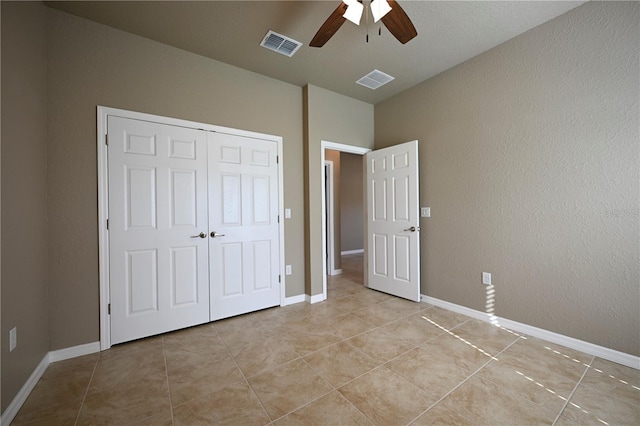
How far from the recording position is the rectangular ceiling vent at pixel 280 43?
7.73 ft

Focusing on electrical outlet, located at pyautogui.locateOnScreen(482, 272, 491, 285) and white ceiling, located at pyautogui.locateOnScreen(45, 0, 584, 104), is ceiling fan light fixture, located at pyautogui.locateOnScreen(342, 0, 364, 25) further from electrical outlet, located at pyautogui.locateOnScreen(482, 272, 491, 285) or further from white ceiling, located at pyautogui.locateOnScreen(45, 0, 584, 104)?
electrical outlet, located at pyautogui.locateOnScreen(482, 272, 491, 285)

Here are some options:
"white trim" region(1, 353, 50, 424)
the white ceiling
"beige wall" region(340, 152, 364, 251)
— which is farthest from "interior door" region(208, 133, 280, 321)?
"beige wall" region(340, 152, 364, 251)

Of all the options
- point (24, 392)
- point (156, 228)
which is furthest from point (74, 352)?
point (156, 228)

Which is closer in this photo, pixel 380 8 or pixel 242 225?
pixel 380 8

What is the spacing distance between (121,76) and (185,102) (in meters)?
0.52

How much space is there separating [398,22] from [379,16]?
0.16 metres

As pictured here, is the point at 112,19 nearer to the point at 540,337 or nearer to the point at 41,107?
the point at 41,107

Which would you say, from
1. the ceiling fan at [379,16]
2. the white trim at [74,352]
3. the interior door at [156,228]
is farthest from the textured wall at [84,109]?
the ceiling fan at [379,16]

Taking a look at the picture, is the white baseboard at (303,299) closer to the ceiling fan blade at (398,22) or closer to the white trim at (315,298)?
the white trim at (315,298)

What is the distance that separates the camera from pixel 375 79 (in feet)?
10.3

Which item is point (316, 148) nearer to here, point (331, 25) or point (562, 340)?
point (331, 25)

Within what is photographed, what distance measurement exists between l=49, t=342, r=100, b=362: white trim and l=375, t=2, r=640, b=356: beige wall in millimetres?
3492

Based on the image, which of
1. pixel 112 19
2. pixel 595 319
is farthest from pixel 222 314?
pixel 595 319

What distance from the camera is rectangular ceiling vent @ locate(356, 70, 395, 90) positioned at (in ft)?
9.92
